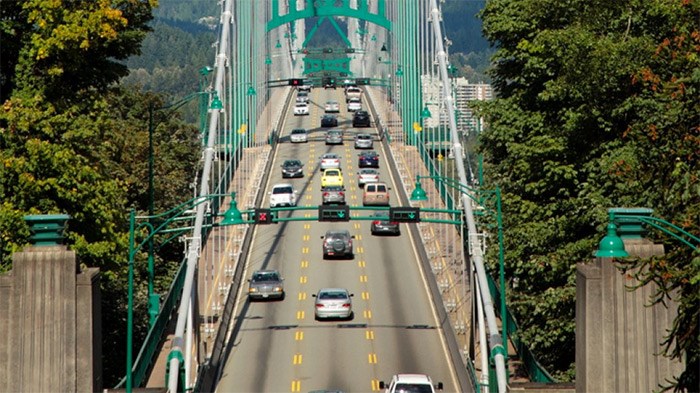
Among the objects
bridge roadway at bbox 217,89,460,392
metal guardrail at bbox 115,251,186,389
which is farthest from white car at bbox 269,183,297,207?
metal guardrail at bbox 115,251,186,389

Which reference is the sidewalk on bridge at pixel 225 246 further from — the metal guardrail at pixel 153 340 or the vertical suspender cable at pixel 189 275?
the vertical suspender cable at pixel 189 275

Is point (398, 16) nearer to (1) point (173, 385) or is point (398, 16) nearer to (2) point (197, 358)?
(2) point (197, 358)

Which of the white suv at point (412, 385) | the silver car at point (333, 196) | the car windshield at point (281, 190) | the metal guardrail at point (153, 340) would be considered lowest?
the white suv at point (412, 385)

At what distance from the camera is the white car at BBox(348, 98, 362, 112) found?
6083 inches

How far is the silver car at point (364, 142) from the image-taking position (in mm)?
120375

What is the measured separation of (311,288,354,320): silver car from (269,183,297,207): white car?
74.3 ft

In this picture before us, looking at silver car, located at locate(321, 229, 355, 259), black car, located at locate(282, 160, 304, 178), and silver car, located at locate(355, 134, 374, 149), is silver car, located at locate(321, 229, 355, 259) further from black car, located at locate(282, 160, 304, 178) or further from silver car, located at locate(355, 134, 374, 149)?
silver car, located at locate(355, 134, 374, 149)

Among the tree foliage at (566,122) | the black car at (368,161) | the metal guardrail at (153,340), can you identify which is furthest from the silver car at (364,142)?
the tree foliage at (566,122)

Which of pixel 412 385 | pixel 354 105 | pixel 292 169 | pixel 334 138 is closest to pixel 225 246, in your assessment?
pixel 292 169

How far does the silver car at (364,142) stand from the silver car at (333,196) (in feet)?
98.4

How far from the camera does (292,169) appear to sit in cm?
10344

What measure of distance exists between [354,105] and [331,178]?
60.5 metres

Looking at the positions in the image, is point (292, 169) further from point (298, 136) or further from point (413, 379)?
point (413, 379)

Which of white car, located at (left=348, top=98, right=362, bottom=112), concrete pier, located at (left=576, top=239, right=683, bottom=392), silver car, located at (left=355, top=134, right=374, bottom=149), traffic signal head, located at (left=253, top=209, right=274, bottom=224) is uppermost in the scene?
white car, located at (left=348, top=98, right=362, bottom=112)
